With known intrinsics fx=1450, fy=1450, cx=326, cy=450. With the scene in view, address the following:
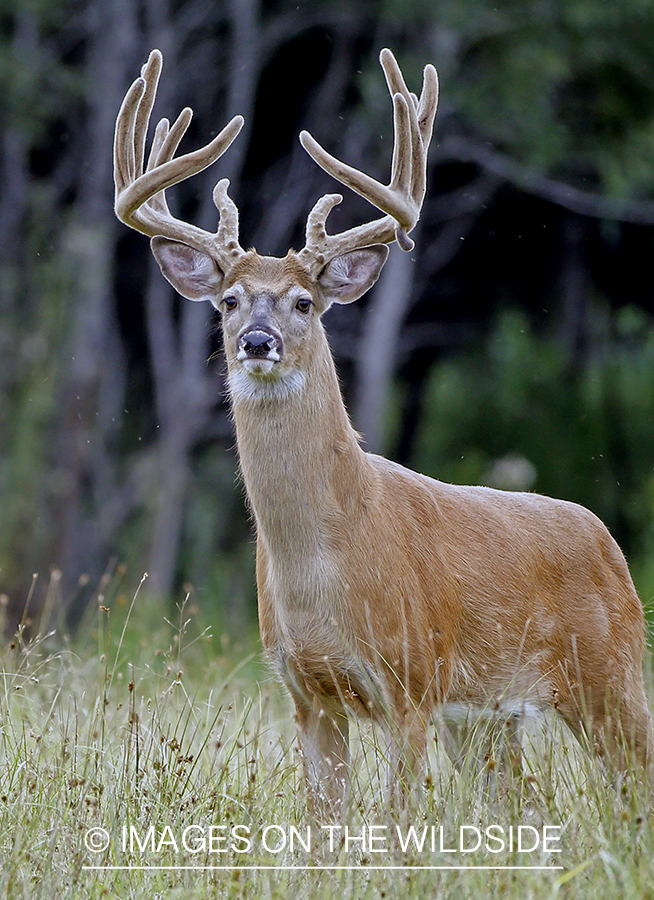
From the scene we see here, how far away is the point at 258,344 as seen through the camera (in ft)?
16.8

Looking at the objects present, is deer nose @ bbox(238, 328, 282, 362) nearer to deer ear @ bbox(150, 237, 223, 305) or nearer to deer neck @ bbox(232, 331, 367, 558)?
deer neck @ bbox(232, 331, 367, 558)

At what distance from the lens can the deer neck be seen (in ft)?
16.9

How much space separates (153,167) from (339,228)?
8.78m

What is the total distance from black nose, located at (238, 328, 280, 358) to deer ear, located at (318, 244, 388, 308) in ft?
1.87

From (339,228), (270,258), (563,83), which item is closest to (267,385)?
(270,258)

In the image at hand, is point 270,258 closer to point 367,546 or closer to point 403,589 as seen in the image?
point 367,546

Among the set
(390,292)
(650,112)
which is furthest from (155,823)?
(650,112)

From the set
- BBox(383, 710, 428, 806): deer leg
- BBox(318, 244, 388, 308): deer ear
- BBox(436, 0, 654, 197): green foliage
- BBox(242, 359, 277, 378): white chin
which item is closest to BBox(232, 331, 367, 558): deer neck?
BBox(242, 359, 277, 378): white chin

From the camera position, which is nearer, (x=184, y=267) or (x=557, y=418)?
(x=184, y=267)

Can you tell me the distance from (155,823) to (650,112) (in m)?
11.9

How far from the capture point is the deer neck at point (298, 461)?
514 cm

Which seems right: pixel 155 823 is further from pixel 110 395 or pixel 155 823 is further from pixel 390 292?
pixel 110 395

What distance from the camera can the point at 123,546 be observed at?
1608cm

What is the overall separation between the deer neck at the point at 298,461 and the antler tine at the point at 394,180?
1.68 feet
